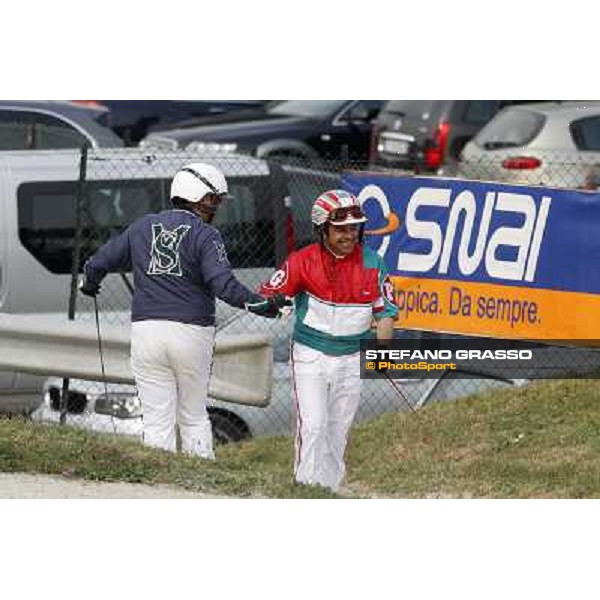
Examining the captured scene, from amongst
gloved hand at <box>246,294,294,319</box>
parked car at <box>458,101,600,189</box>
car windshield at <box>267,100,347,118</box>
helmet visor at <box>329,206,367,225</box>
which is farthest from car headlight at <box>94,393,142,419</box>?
car windshield at <box>267,100,347,118</box>

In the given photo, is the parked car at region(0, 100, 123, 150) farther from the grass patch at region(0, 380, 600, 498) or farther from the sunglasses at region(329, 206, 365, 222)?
the sunglasses at region(329, 206, 365, 222)

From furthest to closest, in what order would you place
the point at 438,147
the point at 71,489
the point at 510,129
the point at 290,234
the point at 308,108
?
the point at 308,108 < the point at 438,147 < the point at 510,129 < the point at 290,234 < the point at 71,489

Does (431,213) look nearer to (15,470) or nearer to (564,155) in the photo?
(15,470)

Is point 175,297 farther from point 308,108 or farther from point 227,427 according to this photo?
point 308,108

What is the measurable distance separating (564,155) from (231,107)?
250 inches

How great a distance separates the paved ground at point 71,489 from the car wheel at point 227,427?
2.92 metres

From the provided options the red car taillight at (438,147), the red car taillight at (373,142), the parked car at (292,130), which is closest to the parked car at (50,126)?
the parked car at (292,130)

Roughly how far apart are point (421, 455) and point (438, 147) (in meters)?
11.1

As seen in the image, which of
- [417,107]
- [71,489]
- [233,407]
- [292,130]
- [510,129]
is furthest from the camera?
[292,130]

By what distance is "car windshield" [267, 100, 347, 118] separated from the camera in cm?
2723

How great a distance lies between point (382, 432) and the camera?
16031 mm

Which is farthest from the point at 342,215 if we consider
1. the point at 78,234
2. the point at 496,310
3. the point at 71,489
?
the point at 78,234

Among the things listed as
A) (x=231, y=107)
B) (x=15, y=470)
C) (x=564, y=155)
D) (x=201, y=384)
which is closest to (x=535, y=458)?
(x=201, y=384)

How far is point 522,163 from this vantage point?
23.4 metres
